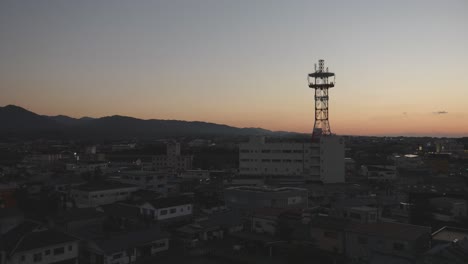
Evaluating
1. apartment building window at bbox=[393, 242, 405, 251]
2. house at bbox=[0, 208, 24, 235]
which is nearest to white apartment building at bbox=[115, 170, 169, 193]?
house at bbox=[0, 208, 24, 235]

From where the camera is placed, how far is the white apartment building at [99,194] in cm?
1644

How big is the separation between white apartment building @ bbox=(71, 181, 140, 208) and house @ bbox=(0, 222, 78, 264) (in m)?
6.73

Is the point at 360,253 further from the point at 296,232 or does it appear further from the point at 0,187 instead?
the point at 0,187

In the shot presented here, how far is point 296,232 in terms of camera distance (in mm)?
11164

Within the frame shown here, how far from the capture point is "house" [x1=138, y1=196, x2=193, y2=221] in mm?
13195

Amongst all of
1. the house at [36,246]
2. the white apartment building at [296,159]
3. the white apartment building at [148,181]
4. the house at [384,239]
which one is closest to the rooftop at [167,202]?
the house at [36,246]

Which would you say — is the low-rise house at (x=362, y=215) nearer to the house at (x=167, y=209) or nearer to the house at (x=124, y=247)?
the house at (x=124, y=247)

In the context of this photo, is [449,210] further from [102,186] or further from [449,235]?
[102,186]

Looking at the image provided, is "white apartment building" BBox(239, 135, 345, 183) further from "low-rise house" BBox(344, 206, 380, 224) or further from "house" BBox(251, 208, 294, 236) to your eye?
"low-rise house" BBox(344, 206, 380, 224)

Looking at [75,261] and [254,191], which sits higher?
[254,191]

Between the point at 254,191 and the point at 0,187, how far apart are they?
10.8m

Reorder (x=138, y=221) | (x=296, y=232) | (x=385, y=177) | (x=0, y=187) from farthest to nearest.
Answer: (x=385, y=177)
(x=0, y=187)
(x=138, y=221)
(x=296, y=232)

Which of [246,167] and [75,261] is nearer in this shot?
[75,261]

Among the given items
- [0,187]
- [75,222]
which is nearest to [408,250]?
[75,222]
